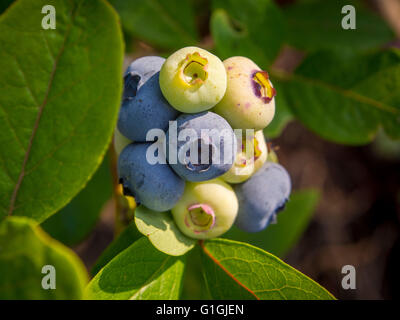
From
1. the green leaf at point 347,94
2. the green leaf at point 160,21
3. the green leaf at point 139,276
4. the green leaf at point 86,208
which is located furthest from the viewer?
the green leaf at point 86,208

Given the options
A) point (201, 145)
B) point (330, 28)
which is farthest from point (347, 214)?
point (201, 145)

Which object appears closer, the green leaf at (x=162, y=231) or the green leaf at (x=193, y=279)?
the green leaf at (x=162, y=231)

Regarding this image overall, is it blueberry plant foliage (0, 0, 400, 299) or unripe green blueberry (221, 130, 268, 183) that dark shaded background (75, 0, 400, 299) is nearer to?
blueberry plant foliage (0, 0, 400, 299)

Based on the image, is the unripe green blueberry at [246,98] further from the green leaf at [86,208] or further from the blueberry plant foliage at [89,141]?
the green leaf at [86,208]

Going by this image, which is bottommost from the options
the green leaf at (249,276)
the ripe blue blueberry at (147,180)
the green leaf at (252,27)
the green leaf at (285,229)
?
the green leaf at (249,276)

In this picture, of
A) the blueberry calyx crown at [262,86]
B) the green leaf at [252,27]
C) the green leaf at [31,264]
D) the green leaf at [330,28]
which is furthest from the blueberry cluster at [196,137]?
the green leaf at [330,28]

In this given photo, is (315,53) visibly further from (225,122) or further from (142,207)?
(142,207)
